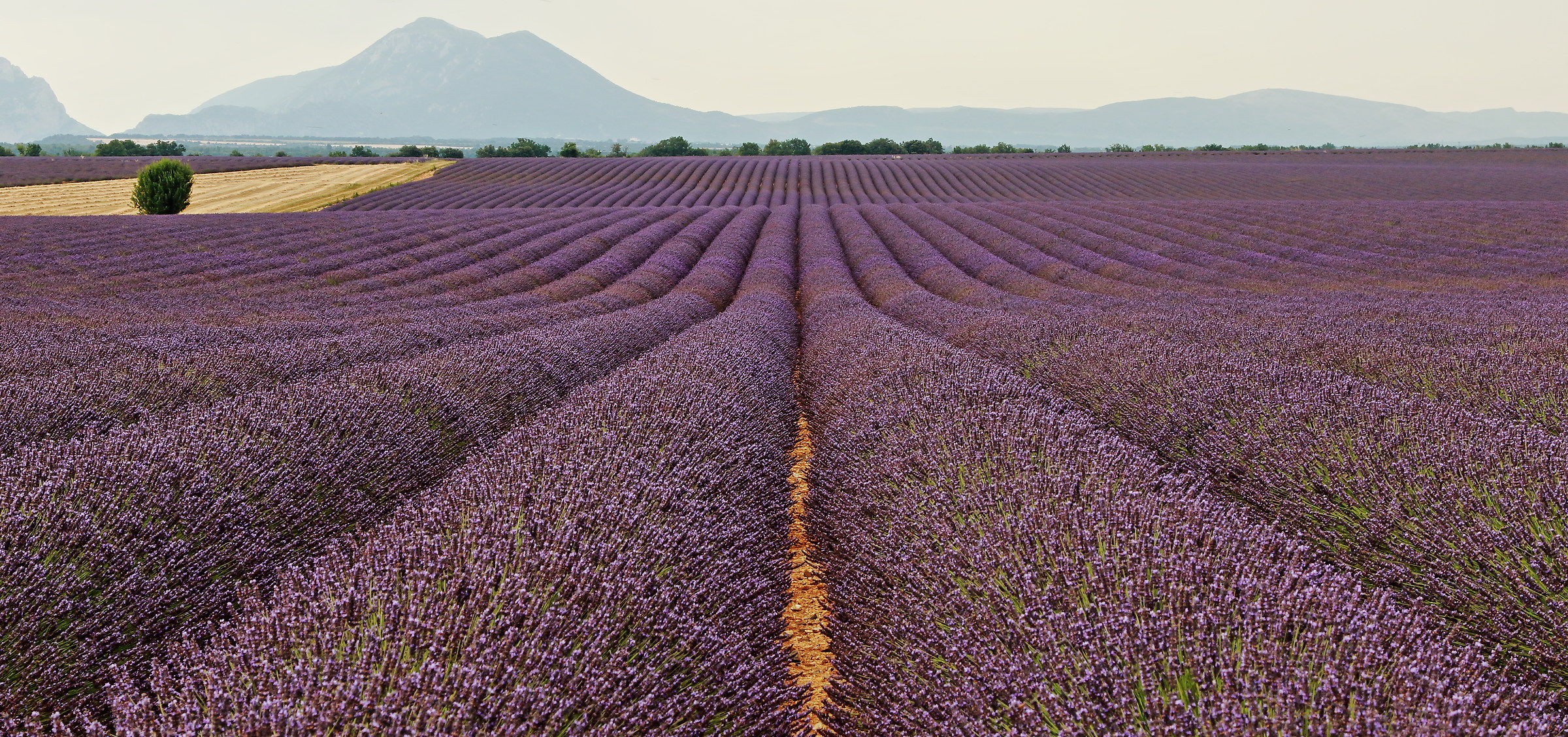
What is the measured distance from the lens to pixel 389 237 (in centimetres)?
1609

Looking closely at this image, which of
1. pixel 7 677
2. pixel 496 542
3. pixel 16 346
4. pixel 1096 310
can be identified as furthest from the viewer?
pixel 1096 310

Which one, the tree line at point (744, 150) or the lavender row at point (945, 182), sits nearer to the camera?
the lavender row at point (945, 182)

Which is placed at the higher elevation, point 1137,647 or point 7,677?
point 1137,647

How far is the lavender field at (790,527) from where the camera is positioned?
150cm

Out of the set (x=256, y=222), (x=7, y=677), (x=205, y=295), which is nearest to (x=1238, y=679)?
(x=7, y=677)

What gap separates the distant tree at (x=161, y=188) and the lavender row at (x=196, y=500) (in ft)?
89.7

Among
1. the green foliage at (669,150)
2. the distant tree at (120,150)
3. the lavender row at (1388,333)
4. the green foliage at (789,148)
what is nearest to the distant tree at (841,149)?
the green foliage at (789,148)

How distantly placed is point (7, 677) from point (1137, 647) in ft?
8.79

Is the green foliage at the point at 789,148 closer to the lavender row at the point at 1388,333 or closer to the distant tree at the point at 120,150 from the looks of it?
the distant tree at the point at 120,150

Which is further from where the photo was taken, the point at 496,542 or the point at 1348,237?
the point at 1348,237

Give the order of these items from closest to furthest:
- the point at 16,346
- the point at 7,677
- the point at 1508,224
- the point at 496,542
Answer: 1. the point at 7,677
2. the point at 496,542
3. the point at 16,346
4. the point at 1508,224

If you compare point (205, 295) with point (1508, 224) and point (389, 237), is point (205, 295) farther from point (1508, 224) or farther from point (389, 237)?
point (1508, 224)

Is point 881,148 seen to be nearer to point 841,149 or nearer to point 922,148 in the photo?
point 841,149

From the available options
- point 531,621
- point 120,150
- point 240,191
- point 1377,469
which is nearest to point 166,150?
point 120,150
